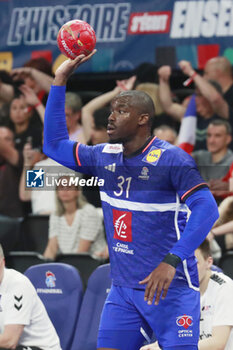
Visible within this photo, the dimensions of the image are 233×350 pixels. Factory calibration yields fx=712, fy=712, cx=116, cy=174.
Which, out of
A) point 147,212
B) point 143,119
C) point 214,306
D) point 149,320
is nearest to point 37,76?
point 143,119

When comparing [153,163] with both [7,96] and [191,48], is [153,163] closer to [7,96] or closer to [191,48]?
[191,48]

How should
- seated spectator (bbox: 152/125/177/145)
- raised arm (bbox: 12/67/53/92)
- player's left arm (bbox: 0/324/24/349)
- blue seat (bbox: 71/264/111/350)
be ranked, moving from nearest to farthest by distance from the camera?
player's left arm (bbox: 0/324/24/349), blue seat (bbox: 71/264/111/350), seated spectator (bbox: 152/125/177/145), raised arm (bbox: 12/67/53/92)

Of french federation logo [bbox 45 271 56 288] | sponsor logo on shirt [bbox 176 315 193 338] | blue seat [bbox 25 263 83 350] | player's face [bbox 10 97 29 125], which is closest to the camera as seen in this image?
sponsor logo on shirt [bbox 176 315 193 338]

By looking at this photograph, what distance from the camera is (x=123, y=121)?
417 cm

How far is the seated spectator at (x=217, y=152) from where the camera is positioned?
6.95 meters

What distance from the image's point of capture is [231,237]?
6.48 m

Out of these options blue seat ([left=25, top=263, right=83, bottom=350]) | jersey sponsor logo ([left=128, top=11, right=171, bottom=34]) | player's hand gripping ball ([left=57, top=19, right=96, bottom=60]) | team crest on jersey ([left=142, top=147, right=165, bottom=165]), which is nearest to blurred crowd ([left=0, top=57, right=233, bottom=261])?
jersey sponsor logo ([left=128, top=11, right=171, bottom=34])

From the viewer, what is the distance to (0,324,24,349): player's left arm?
16.0 ft

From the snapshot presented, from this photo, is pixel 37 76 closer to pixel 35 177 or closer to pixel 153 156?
pixel 35 177

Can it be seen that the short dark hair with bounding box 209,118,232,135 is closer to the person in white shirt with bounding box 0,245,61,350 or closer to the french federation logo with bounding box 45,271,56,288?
the french federation logo with bounding box 45,271,56,288

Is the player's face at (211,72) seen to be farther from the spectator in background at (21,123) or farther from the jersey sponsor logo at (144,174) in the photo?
the jersey sponsor logo at (144,174)

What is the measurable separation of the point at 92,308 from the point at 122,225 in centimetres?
170

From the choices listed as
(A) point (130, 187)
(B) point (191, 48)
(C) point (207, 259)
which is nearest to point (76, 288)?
(C) point (207, 259)

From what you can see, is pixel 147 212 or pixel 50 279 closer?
pixel 147 212
